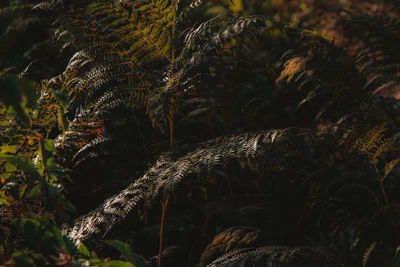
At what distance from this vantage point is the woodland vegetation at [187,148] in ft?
3.84

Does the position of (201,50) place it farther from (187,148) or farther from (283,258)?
(283,258)

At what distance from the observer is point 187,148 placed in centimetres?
155

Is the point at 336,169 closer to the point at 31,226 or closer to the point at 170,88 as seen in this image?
the point at 170,88

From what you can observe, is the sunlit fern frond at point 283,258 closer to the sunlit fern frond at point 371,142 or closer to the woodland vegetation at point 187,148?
the woodland vegetation at point 187,148

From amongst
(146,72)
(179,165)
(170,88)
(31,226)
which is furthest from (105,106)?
(31,226)

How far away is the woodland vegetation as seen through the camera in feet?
3.84

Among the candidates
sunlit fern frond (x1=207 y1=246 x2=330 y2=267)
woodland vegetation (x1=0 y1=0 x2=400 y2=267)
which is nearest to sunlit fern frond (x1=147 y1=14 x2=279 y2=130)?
woodland vegetation (x1=0 y1=0 x2=400 y2=267)

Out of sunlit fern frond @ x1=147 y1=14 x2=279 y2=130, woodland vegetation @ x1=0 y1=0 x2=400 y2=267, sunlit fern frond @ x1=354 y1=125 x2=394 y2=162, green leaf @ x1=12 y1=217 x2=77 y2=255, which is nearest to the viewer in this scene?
green leaf @ x1=12 y1=217 x2=77 y2=255

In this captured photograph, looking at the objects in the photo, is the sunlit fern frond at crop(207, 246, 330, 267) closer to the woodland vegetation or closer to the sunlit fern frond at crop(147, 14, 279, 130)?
the woodland vegetation

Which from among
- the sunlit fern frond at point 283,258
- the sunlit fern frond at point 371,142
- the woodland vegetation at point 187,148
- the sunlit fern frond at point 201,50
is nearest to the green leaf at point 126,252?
the woodland vegetation at point 187,148

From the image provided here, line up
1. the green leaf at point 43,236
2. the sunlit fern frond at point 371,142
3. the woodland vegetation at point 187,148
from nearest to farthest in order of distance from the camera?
the green leaf at point 43,236 < the woodland vegetation at point 187,148 < the sunlit fern frond at point 371,142

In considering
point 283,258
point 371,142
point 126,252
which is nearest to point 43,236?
point 126,252

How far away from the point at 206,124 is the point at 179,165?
1.06 metres

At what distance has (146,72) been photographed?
1.54m
